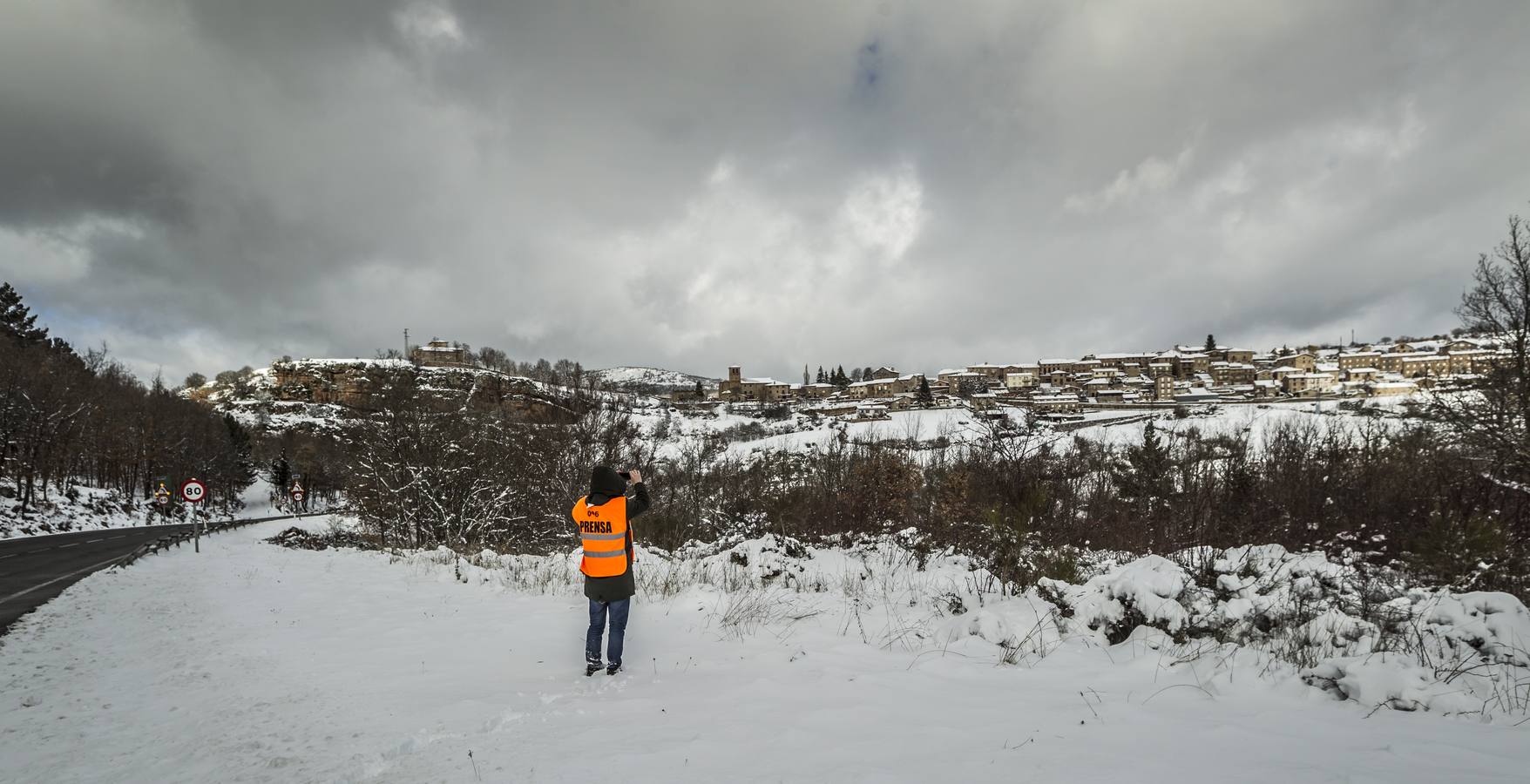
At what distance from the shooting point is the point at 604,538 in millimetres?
5555

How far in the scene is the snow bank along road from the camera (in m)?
3.50

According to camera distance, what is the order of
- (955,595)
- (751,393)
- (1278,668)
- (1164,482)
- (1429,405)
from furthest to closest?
(751,393) → (1429,405) → (1164,482) → (955,595) → (1278,668)

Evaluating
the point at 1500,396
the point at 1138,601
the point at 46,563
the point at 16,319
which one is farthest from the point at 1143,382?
the point at 16,319

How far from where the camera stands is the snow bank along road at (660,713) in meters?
3.50

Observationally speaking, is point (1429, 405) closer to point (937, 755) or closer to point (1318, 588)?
point (1318, 588)

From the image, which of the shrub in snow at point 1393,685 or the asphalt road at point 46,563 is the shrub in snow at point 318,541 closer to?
the asphalt road at point 46,563

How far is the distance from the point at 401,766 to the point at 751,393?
161m

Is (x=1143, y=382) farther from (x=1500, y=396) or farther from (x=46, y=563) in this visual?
(x=46, y=563)

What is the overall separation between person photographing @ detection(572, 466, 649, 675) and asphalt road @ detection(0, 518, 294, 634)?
8220mm

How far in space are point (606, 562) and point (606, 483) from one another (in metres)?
0.75

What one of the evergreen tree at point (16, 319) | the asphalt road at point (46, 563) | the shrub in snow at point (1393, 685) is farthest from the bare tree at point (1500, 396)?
the evergreen tree at point (16, 319)

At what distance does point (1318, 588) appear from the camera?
20.4 ft

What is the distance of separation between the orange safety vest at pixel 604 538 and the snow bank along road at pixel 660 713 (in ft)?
3.28

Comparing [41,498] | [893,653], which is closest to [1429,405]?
[893,653]
